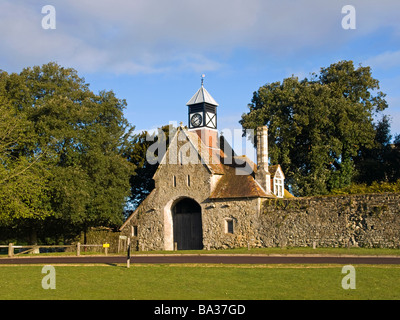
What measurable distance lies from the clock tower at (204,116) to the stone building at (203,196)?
0.39 feet

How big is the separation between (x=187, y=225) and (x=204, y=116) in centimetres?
1125

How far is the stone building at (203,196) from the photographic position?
42625 millimetres

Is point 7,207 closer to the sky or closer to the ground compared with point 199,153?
closer to the ground

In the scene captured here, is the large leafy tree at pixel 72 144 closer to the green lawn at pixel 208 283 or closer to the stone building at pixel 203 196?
the stone building at pixel 203 196

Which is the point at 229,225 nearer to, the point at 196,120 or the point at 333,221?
the point at 333,221

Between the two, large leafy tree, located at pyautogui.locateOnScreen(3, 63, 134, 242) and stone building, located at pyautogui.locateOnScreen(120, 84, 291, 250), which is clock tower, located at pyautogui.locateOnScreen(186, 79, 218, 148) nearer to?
stone building, located at pyautogui.locateOnScreen(120, 84, 291, 250)

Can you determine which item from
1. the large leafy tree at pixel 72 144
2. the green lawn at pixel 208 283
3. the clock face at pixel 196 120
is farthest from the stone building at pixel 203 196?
the green lawn at pixel 208 283

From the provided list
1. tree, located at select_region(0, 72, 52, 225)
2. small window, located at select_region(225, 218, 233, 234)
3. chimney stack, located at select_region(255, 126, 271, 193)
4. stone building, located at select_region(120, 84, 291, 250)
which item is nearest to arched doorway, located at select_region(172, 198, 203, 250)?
stone building, located at select_region(120, 84, 291, 250)

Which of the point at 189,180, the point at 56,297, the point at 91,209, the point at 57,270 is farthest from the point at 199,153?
the point at 56,297

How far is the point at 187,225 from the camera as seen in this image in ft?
152

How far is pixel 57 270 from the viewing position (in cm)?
2389

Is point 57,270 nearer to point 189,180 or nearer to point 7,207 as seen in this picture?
point 7,207

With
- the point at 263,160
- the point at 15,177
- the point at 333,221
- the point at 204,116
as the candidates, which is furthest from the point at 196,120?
the point at 15,177
